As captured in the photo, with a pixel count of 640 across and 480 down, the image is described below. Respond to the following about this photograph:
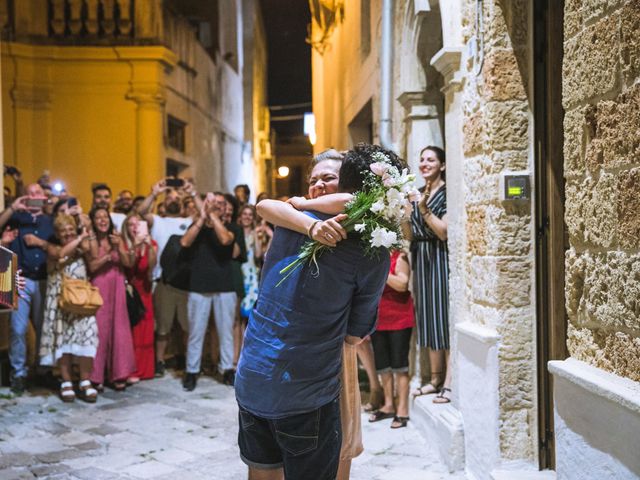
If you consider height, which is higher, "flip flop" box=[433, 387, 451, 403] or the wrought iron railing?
the wrought iron railing

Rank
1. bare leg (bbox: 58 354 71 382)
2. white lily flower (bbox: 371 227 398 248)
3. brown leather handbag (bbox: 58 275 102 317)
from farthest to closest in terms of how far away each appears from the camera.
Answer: bare leg (bbox: 58 354 71 382) → brown leather handbag (bbox: 58 275 102 317) → white lily flower (bbox: 371 227 398 248)

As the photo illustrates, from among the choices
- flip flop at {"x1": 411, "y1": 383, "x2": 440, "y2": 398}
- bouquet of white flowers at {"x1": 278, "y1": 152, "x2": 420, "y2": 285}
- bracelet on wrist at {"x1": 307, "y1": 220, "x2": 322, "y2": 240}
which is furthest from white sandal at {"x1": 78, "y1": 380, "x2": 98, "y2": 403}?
bracelet on wrist at {"x1": 307, "y1": 220, "x2": 322, "y2": 240}

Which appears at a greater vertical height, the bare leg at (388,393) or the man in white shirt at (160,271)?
the man in white shirt at (160,271)

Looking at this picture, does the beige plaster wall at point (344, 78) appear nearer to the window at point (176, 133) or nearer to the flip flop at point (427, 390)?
the window at point (176, 133)

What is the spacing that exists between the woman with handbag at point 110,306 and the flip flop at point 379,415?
2944 mm

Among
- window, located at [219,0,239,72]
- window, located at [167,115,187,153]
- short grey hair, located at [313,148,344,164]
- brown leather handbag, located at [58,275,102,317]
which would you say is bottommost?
brown leather handbag, located at [58,275,102,317]

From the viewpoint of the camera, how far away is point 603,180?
2.58 m

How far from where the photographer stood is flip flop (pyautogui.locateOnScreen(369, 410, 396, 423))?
6.23 meters

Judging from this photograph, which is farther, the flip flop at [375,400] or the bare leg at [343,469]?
the flip flop at [375,400]

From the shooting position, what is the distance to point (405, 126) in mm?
6957

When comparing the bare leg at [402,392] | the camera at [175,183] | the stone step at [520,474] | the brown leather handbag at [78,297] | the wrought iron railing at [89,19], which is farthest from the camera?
the wrought iron railing at [89,19]

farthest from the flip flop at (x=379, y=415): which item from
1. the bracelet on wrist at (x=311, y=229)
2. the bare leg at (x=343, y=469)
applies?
the bracelet on wrist at (x=311, y=229)

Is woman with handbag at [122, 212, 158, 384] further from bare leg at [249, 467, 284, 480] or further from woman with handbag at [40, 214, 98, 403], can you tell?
bare leg at [249, 467, 284, 480]

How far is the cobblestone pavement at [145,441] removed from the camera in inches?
198
